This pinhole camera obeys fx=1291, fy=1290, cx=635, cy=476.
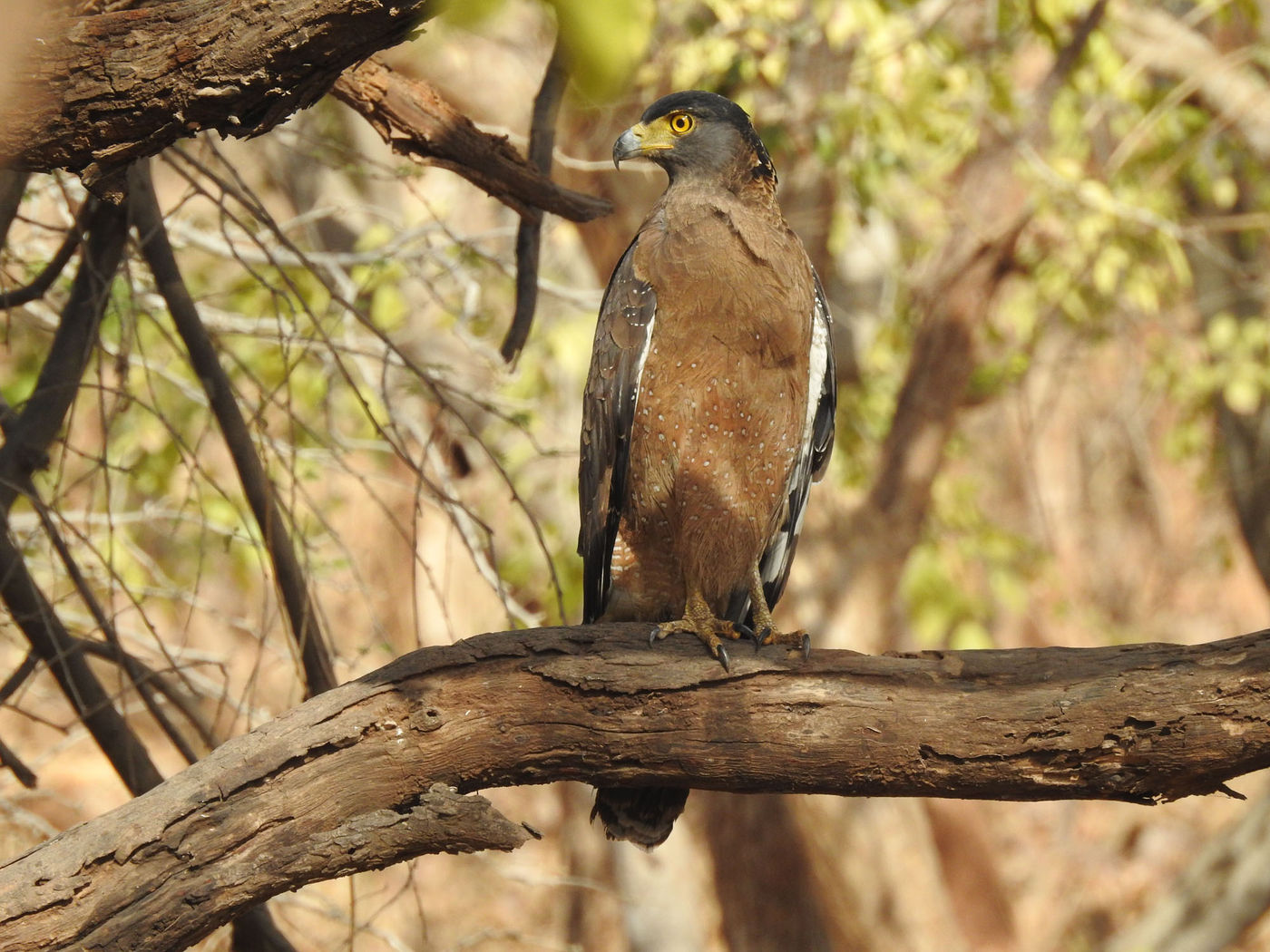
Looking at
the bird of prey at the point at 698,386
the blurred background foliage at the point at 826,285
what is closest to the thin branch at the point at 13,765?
the blurred background foliage at the point at 826,285

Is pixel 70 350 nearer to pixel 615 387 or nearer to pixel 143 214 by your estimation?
pixel 143 214

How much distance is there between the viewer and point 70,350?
10.9ft

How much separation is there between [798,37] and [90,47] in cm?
530

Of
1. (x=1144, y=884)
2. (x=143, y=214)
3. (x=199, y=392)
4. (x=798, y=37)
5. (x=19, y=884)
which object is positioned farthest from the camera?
(x=1144, y=884)

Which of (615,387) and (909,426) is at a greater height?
(909,426)

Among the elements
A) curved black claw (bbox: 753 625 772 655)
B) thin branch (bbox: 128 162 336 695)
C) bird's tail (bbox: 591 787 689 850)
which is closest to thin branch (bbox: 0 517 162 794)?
thin branch (bbox: 128 162 336 695)

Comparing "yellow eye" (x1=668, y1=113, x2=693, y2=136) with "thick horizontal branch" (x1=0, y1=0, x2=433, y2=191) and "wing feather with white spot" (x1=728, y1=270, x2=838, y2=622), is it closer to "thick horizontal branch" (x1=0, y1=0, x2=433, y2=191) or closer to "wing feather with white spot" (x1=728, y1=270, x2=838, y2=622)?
"wing feather with white spot" (x1=728, y1=270, x2=838, y2=622)

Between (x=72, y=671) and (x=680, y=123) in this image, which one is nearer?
(x=72, y=671)

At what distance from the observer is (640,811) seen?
3297 mm

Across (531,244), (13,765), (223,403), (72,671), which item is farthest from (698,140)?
(13,765)

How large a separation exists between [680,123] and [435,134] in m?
1.05

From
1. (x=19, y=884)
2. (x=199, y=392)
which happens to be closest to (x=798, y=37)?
(x=199, y=392)

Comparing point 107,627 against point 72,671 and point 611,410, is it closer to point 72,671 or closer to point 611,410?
point 72,671

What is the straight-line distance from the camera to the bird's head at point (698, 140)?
3.91 m
